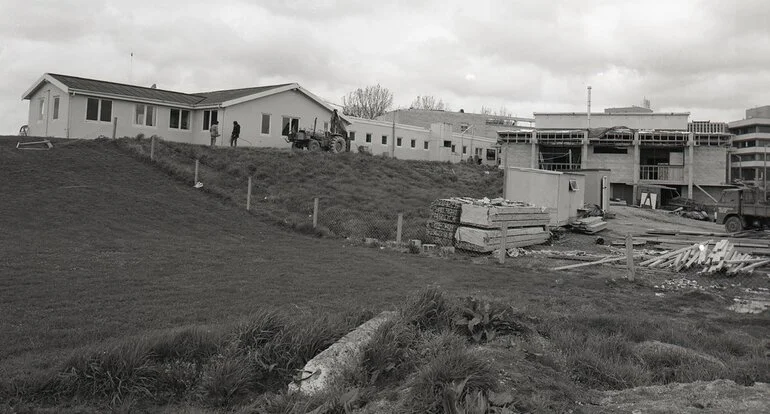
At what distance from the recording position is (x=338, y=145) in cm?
3834

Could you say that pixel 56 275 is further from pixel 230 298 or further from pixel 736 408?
pixel 736 408

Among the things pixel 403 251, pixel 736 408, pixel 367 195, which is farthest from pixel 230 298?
pixel 367 195

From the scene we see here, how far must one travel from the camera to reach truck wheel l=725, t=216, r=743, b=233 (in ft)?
91.1

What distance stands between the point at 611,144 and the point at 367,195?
95.9ft

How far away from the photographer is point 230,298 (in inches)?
355

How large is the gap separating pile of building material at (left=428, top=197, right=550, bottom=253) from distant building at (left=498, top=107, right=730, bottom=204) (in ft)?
95.9

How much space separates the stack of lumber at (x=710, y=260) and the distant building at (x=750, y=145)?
77385 millimetres

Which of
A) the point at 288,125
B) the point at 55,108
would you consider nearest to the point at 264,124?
the point at 288,125

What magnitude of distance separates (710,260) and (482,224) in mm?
6127

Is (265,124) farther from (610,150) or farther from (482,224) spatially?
(610,150)

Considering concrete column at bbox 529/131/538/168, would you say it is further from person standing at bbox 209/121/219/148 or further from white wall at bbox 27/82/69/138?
white wall at bbox 27/82/69/138

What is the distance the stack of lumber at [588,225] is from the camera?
77.7 feet

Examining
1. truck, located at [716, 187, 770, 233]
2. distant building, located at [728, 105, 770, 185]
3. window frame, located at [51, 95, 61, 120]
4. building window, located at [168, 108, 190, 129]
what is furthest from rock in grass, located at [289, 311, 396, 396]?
distant building, located at [728, 105, 770, 185]

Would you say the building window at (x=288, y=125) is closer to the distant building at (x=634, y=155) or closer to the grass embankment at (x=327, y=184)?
the grass embankment at (x=327, y=184)
